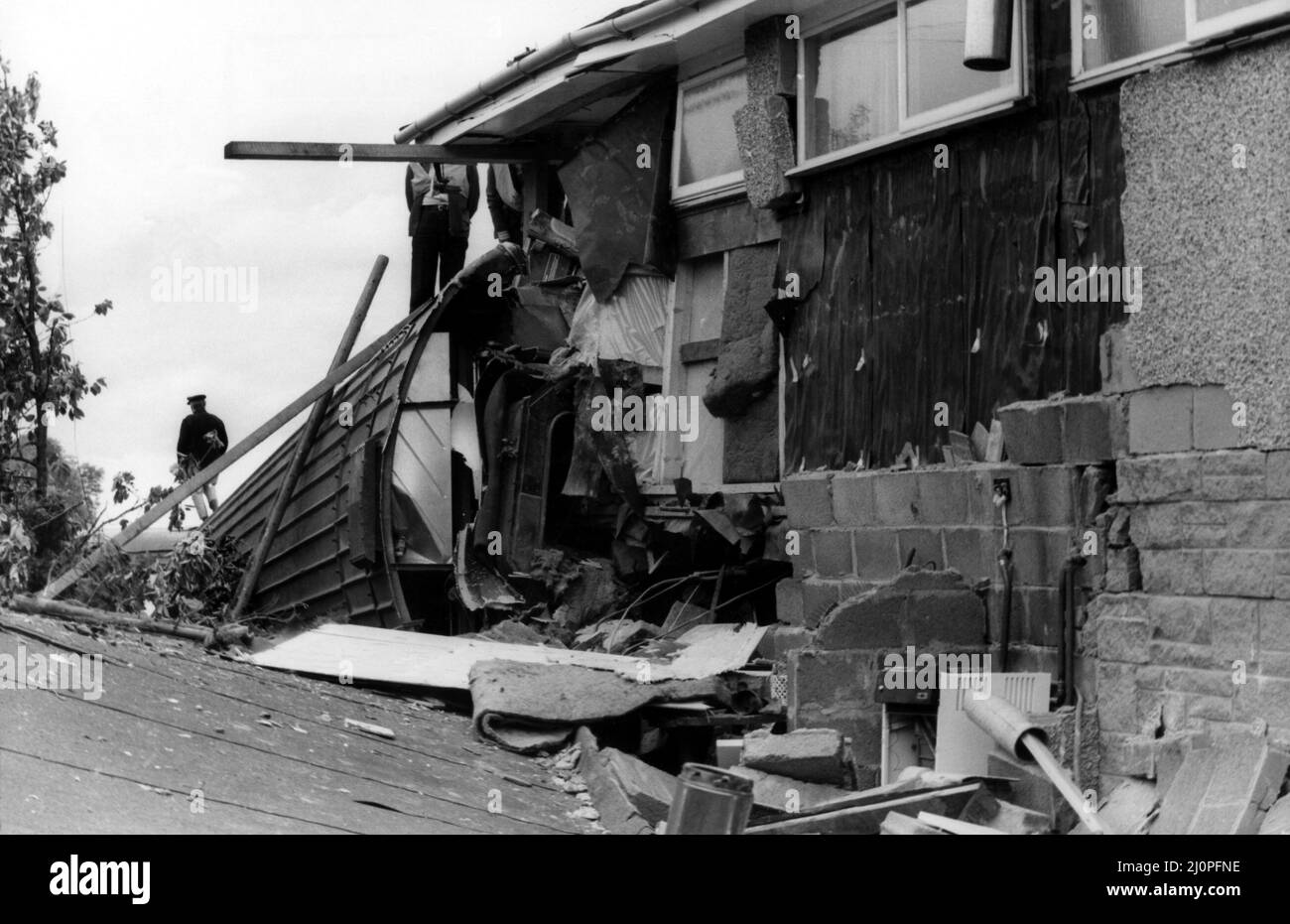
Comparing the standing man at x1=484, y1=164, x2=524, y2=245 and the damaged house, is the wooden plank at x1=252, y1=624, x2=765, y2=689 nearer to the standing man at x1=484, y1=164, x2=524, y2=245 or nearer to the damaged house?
the damaged house

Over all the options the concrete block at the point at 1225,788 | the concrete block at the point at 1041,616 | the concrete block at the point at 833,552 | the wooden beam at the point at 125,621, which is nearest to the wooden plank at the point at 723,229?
the concrete block at the point at 833,552

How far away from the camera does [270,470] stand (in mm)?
14664

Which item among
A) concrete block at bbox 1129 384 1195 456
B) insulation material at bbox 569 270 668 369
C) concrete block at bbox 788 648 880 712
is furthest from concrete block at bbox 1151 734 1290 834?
insulation material at bbox 569 270 668 369

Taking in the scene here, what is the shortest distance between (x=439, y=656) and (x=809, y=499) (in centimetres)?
259

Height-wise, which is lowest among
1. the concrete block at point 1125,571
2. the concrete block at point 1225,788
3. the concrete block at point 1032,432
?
the concrete block at point 1225,788

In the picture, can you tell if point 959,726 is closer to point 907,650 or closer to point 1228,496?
point 907,650

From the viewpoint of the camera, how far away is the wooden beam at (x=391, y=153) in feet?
42.1

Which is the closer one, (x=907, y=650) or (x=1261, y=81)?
(x=1261, y=81)

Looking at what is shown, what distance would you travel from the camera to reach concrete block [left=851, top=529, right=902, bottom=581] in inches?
352

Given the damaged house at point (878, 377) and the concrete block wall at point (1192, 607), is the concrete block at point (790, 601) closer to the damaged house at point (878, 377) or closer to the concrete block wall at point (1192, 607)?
the damaged house at point (878, 377)

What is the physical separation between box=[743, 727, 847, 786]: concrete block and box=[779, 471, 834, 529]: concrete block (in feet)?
5.74

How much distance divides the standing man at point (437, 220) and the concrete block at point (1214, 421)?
345 inches

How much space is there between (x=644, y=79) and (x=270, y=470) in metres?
5.24
